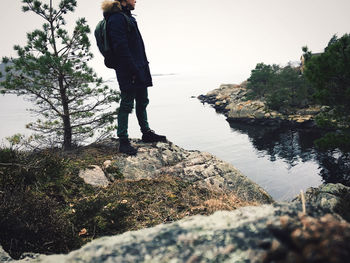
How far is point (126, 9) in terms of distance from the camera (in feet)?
16.4

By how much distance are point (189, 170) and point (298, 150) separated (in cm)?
1864

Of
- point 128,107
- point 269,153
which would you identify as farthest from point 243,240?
point 269,153

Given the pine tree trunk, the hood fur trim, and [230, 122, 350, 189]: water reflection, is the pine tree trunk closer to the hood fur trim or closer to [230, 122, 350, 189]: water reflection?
the hood fur trim

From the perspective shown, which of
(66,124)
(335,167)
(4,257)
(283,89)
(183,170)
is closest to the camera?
(4,257)

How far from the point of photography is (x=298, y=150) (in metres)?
20.9

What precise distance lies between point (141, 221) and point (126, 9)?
14.4ft

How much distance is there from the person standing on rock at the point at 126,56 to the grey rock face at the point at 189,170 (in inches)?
16.9

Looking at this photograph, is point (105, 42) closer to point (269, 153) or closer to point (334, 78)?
point (334, 78)

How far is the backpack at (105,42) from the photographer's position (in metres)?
4.73

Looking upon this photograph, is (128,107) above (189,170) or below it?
above

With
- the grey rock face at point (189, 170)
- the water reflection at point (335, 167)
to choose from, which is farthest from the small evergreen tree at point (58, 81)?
the water reflection at point (335, 167)

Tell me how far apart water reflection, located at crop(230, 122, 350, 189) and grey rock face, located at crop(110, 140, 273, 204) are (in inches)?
481

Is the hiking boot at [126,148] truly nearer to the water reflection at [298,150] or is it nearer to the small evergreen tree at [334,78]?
the small evergreen tree at [334,78]

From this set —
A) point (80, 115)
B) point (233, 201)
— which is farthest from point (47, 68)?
point (233, 201)
